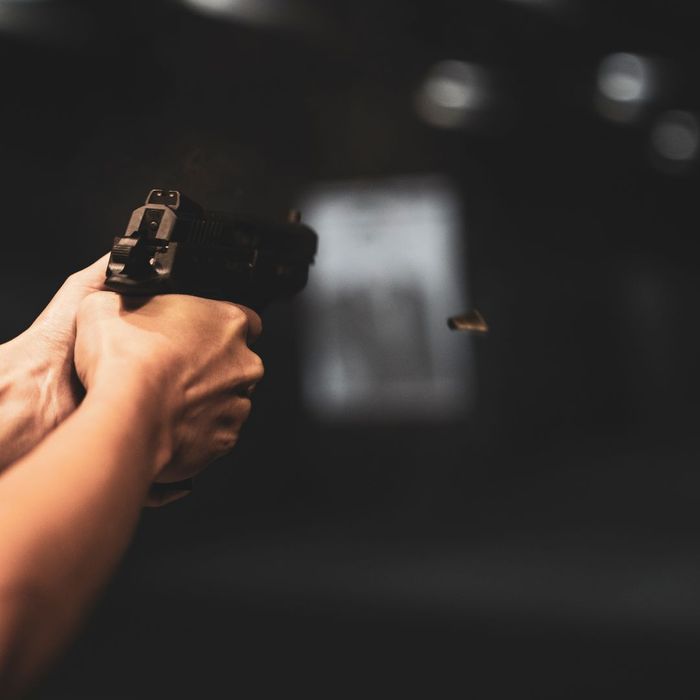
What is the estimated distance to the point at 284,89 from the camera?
1.20 meters

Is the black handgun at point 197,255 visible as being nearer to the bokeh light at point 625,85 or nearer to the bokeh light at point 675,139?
the bokeh light at point 625,85

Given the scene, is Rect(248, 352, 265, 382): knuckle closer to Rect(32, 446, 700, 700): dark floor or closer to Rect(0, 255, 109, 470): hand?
Rect(0, 255, 109, 470): hand

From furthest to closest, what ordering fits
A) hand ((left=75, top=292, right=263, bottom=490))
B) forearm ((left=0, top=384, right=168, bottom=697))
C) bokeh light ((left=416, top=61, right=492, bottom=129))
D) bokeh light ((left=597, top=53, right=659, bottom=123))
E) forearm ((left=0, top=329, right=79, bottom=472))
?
bokeh light ((left=597, top=53, right=659, bottom=123)) < bokeh light ((left=416, top=61, right=492, bottom=129)) < forearm ((left=0, top=329, right=79, bottom=472)) < hand ((left=75, top=292, right=263, bottom=490)) < forearm ((left=0, top=384, right=168, bottom=697))

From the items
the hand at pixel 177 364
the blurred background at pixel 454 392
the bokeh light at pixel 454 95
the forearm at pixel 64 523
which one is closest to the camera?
the forearm at pixel 64 523

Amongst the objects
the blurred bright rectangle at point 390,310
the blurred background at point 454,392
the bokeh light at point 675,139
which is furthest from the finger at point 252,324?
the bokeh light at point 675,139

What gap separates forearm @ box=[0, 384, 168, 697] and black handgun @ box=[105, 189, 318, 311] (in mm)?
155

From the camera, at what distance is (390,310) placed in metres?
1.76

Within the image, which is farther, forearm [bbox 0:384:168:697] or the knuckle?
the knuckle

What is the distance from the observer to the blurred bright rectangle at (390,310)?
1647 mm

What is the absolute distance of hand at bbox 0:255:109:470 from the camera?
586mm

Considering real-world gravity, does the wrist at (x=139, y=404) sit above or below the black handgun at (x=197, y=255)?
below

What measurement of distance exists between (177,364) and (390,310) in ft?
4.21

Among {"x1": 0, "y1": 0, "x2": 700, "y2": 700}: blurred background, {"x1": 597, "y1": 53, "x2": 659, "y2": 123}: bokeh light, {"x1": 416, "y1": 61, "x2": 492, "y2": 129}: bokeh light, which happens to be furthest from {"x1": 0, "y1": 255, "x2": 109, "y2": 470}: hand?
{"x1": 597, "y1": 53, "x2": 659, "y2": 123}: bokeh light

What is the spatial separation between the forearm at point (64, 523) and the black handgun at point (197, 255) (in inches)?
6.1
